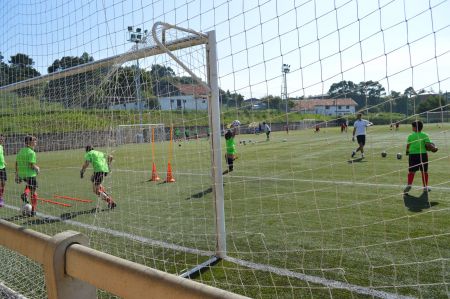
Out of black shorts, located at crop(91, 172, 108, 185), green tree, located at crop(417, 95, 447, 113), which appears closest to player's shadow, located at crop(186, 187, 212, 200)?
black shorts, located at crop(91, 172, 108, 185)

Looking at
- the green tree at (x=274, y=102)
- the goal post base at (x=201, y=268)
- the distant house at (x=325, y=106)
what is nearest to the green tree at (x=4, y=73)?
the goal post base at (x=201, y=268)

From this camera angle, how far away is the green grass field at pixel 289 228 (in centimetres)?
455

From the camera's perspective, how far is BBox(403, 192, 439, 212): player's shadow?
758cm

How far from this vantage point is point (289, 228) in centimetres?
666

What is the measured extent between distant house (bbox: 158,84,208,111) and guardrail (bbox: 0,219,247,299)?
343 cm

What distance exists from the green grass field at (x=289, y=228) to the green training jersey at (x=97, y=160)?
35.4 inches

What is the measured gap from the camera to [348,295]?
4.08m

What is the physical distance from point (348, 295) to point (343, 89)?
2048mm

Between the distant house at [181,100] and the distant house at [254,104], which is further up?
the distant house at [181,100]

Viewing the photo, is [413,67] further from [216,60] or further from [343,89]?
[216,60]

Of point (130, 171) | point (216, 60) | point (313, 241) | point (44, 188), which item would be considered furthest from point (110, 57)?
point (130, 171)

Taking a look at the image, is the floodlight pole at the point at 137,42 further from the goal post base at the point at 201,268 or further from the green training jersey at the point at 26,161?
the green training jersey at the point at 26,161

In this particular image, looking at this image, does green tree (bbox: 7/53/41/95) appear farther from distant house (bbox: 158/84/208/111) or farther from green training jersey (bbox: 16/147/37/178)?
distant house (bbox: 158/84/208/111)

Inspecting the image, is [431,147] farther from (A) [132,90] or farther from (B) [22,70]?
(B) [22,70]
